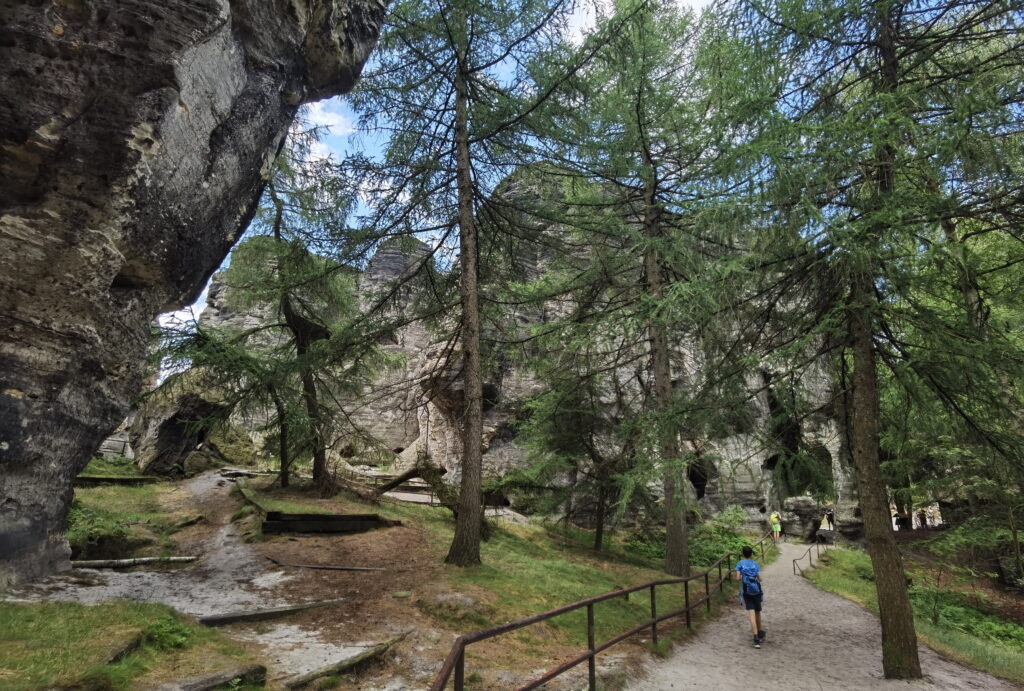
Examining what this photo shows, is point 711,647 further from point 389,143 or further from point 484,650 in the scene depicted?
point 389,143

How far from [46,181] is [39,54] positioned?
1.53m

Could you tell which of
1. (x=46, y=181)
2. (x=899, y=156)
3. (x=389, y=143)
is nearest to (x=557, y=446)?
(x=389, y=143)

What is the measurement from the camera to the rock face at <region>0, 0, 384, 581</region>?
5965mm

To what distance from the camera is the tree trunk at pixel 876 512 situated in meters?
6.41

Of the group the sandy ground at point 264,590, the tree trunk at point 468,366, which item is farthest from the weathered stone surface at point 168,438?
the tree trunk at point 468,366

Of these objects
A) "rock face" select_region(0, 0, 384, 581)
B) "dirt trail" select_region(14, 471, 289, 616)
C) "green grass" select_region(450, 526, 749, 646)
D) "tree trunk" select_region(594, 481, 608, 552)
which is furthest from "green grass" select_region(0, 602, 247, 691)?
"tree trunk" select_region(594, 481, 608, 552)

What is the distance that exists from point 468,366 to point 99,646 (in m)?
6.44

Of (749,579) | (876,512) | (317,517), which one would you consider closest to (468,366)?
(317,517)

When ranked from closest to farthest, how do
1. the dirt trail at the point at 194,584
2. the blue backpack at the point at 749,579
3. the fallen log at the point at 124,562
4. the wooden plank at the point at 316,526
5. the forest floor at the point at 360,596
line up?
the forest floor at the point at 360,596 → the dirt trail at the point at 194,584 → the fallen log at the point at 124,562 → the blue backpack at the point at 749,579 → the wooden plank at the point at 316,526

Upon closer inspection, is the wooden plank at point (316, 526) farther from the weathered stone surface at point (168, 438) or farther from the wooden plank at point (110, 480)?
the weathered stone surface at point (168, 438)

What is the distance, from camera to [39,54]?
242 inches

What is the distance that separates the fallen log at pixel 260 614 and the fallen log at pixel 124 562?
2995 millimetres

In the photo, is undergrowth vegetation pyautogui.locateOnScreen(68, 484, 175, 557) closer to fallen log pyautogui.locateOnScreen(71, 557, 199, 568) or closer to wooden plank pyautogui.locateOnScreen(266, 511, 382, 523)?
fallen log pyautogui.locateOnScreen(71, 557, 199, 568)

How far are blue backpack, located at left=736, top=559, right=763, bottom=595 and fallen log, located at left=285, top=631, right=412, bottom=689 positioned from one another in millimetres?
5774
